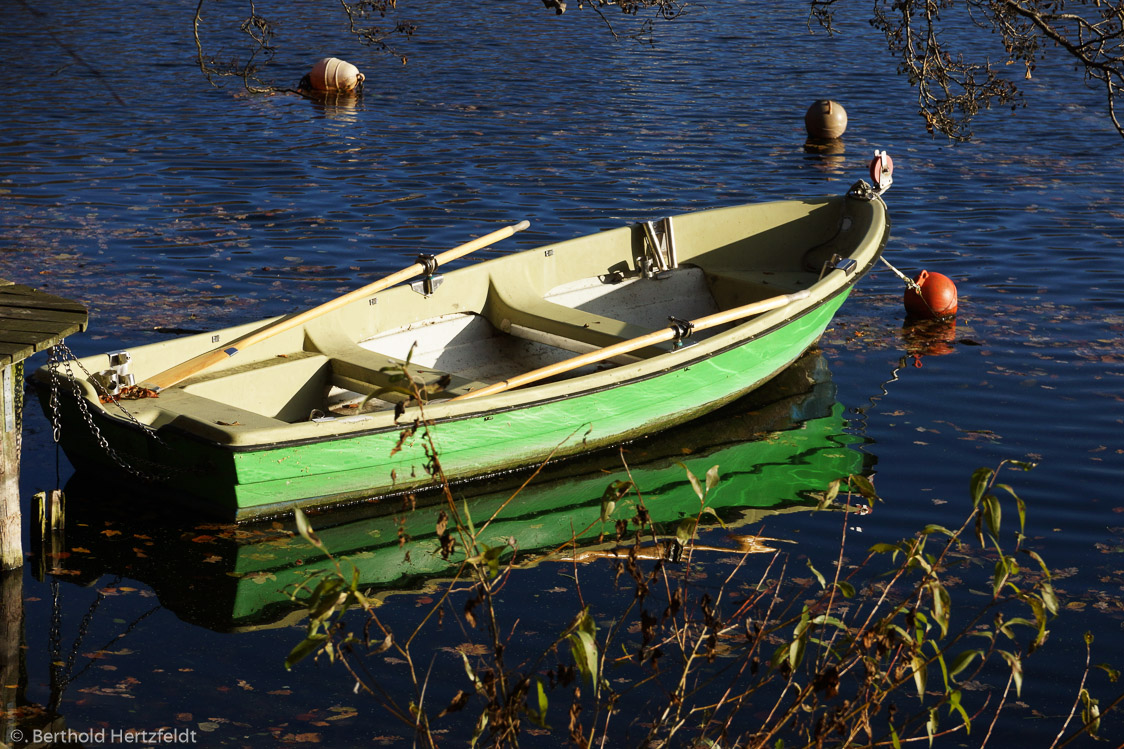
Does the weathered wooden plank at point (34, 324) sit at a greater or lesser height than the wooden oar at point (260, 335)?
greater

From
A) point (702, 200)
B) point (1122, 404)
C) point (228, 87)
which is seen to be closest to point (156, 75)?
point (228, 87)

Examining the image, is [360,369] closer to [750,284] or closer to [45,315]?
[45,315]

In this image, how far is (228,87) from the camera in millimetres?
20250

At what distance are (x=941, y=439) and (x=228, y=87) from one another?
49.9ft

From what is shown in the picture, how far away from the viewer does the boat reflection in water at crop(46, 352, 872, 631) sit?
6.43 meters

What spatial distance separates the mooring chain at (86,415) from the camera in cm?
655

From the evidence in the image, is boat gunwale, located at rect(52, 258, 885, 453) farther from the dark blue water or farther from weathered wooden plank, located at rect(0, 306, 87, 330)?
the dark blue water

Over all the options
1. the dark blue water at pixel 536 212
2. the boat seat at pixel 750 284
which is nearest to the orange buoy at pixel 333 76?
the dark blue water at pixel 536 212

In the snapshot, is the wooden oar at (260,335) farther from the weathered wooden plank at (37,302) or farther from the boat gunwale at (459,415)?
the weathered wooden plank at (37,302)

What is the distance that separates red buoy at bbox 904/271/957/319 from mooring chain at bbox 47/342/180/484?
650 centimetres

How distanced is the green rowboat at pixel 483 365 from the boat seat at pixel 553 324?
15mm

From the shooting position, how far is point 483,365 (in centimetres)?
899

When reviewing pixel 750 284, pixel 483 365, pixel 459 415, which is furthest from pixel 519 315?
pixel 750 284

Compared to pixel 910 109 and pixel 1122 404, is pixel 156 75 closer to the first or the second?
pixel 910 109
